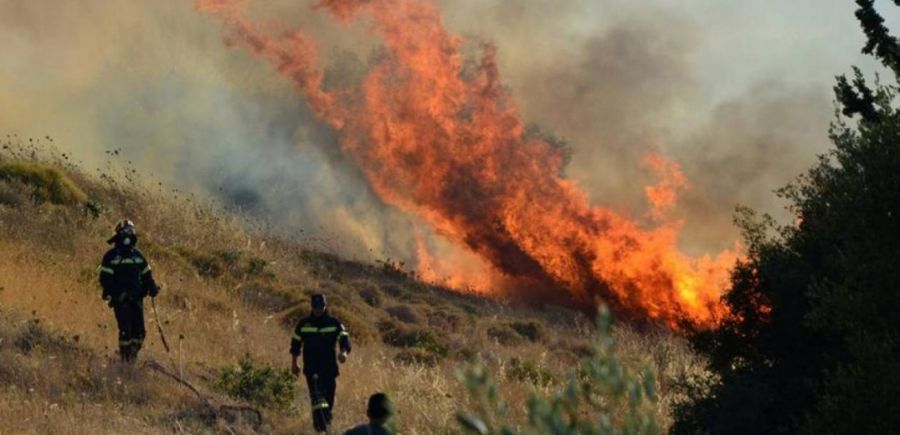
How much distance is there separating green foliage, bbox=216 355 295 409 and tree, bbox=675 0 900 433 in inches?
217

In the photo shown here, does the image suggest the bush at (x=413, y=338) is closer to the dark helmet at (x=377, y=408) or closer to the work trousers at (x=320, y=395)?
the work trousers at (x=320, y=395)

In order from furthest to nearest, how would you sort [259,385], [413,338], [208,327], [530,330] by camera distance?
1. [530,330]
2. [413,338]
3. [208,327]
4. [259,385]

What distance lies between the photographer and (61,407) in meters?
12.7

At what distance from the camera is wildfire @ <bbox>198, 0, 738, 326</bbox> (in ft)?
110

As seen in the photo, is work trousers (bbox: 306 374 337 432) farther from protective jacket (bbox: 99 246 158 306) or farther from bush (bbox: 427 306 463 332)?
bush (bbox: 427 306 463 332)

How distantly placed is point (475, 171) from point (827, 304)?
26.5 metres

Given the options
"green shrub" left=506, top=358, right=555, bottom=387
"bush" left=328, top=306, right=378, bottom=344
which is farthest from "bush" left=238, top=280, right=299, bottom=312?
"green shrub" left=506, top=358, right=555, bottom=387

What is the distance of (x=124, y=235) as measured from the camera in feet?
49.1

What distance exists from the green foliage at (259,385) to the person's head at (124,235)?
231cm

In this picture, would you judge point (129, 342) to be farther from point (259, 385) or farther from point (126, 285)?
point (259, 385)

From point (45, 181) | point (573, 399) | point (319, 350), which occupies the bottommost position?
point (573, 399)

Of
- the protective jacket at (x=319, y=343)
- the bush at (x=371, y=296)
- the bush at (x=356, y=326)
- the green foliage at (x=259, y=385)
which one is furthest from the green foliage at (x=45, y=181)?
the protective jacket at (x=319, y=343)

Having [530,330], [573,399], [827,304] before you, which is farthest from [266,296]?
[573,399]

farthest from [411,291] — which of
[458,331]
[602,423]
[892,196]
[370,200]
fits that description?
[602,423]
